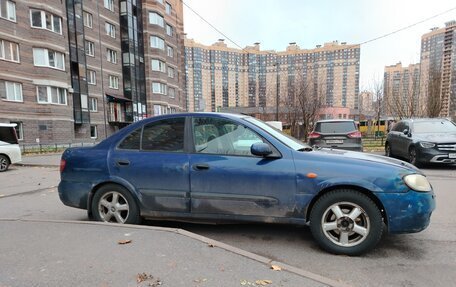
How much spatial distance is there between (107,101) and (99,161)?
3360 cm

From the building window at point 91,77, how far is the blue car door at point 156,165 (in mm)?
31035

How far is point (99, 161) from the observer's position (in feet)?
14.2

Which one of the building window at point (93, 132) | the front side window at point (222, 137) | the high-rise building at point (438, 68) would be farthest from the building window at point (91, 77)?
the high-rise building at point (438, 68)

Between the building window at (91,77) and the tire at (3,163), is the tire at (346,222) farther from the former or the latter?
the building window at (91,77)

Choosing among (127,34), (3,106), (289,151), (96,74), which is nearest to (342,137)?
(289,151)

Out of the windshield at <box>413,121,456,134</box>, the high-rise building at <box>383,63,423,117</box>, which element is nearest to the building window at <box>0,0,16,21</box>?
the windshield at <box>413,121,456,134</box>

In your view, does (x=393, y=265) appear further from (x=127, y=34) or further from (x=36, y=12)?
(x=127, y=34)

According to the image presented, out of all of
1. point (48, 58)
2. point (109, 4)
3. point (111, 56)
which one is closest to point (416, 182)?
point (48, 58)

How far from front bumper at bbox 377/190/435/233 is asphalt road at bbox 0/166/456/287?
36cm

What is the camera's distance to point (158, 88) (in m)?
42.0

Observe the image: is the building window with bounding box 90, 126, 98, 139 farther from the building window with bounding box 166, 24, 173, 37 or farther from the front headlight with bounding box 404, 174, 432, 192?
the front headlight with bounding box 404, 174, 432, 192

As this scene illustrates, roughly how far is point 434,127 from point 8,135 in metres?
16.4

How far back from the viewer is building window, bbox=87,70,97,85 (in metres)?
31.9

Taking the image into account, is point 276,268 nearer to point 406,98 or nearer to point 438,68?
point 406,98
